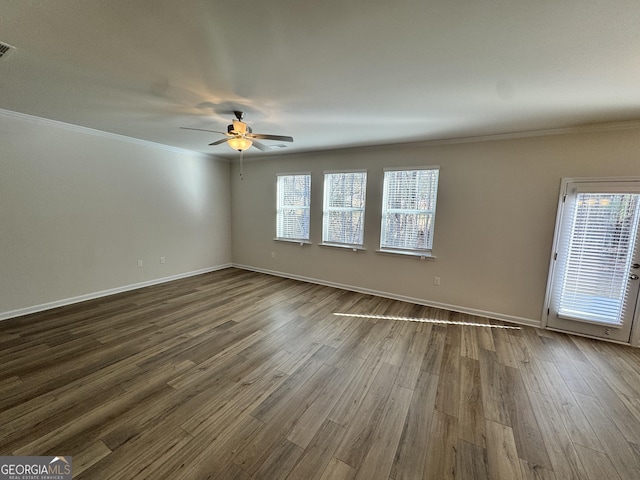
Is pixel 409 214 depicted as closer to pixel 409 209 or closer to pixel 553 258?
pixel 409 209

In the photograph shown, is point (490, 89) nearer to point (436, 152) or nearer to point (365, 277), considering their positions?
point (436, 152)

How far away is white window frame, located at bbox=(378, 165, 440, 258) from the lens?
410 cm

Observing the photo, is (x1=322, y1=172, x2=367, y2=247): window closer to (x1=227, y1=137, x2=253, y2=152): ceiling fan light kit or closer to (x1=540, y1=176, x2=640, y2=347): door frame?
(x1=227, y1=137, x2=253, y2=152): ceiling fan light kit

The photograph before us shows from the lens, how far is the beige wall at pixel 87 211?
3291mm

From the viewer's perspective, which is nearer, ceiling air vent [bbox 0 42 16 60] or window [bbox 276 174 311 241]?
ceiling air vent [bbox 0 42 16 60]

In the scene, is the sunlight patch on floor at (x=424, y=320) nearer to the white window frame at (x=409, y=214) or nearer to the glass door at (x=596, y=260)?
the glass door at (x=596, y=260)

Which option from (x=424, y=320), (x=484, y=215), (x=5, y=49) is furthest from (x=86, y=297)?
(x=484, y=215)

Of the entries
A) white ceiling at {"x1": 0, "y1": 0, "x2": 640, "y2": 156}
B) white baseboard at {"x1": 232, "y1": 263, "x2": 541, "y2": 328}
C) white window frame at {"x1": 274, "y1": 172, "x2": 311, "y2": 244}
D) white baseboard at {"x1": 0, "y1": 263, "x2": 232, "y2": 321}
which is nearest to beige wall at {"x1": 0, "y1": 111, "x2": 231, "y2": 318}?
white baseboard at {"x1": 0, "y1": 263, "x2": 232, "y2": 321}

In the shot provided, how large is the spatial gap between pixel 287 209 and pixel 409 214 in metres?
2.59

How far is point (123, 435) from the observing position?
1.70 metres

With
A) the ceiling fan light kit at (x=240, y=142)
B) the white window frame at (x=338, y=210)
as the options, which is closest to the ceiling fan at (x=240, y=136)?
the ceiling fan light kit at (x=240, y=142)

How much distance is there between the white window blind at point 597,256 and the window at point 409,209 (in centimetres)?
165

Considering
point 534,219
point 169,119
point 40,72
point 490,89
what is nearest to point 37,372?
point 40,72

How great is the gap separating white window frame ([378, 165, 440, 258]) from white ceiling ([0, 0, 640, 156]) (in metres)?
1.12
